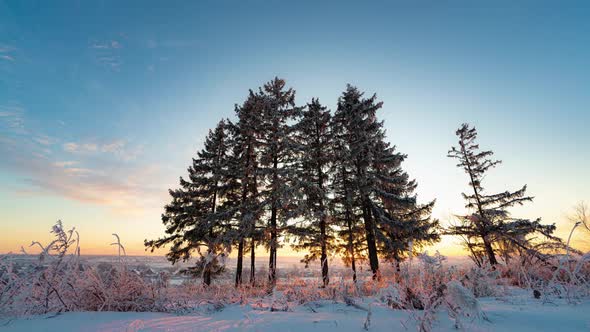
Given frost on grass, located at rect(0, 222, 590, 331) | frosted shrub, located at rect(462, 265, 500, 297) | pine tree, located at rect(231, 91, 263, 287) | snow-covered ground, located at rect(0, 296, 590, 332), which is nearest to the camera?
snow-covered ground, located at rect(0, 296, 590, 332)

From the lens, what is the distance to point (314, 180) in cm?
1770

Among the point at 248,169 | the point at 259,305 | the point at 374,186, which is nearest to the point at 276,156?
the point at 248,169

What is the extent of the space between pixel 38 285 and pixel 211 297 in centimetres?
205

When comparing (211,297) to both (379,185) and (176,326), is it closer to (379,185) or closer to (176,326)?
(176,326)

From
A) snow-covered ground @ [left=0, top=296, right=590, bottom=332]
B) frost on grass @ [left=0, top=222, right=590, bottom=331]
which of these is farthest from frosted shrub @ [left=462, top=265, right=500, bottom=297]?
snow-covered ground @ [left=0, top=296, right=590, bottom=332]

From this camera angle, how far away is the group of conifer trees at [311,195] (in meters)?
15.2

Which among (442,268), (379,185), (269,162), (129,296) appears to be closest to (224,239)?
(269,162)

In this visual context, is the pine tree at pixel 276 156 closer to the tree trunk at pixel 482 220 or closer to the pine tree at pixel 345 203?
the pine tree at pixel 345 203

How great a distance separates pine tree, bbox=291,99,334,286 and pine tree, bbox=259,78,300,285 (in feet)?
2.53

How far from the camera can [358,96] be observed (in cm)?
1952

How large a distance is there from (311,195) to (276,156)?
3.63 m

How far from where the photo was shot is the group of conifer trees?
1523 cm

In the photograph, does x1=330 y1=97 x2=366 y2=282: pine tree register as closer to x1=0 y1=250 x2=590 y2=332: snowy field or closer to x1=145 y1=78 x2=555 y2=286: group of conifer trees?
x1=145 y1=78 x2=555 y2=286: group of conifer trees

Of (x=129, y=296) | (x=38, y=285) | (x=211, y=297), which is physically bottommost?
(x=211, y=297)
